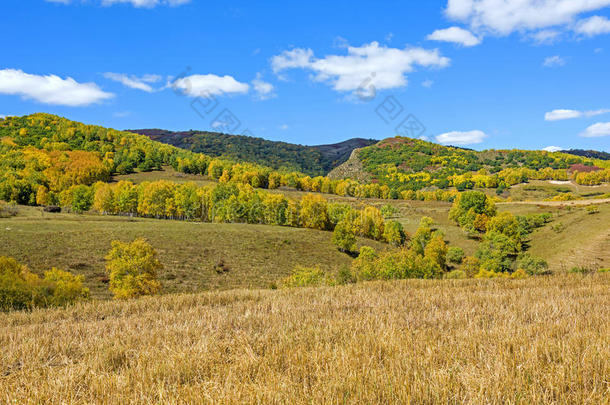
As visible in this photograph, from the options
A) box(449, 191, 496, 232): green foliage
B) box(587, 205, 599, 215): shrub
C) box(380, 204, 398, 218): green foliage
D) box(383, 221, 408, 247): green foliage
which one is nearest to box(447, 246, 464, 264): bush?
box(383, 221, 408, 247): green foliage

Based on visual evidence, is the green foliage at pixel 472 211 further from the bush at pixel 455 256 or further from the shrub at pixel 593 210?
the bush at pixel 455 256

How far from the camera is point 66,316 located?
29.4 ft

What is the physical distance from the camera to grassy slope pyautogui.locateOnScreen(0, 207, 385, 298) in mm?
59906

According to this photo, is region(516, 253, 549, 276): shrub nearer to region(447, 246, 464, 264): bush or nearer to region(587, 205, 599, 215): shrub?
region(447, 246, 464, 264): bush

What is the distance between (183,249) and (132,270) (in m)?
24.4

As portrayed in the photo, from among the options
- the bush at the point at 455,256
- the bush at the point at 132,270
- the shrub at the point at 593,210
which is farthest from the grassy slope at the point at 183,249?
the shrub at the point at 593,210

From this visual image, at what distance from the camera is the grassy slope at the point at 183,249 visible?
2359 inches

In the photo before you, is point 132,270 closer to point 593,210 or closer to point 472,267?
point 472,267

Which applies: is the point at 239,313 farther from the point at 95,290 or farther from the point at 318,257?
the point at 318,257

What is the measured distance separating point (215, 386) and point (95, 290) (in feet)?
190

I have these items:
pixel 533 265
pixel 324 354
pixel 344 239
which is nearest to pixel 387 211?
pixel 344 239

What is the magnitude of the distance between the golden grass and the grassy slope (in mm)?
47097

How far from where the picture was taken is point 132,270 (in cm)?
5000

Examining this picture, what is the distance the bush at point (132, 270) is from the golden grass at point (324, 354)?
143 feet
